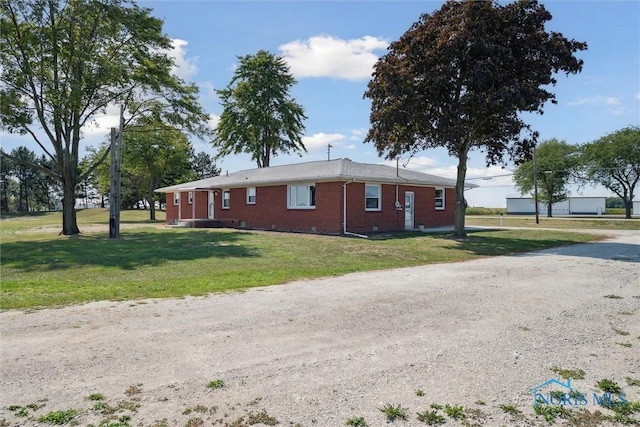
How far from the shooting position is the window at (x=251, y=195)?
2517 centimetres

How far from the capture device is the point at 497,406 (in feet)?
11.0

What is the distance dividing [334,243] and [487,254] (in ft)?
17.7

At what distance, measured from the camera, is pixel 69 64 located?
20234 millimetres

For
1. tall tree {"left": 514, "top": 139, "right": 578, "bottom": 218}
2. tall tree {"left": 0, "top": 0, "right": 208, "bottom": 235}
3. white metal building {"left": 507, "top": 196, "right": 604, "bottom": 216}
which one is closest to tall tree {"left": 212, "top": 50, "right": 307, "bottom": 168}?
tall tree {"left": 0, "top": 0, "right": 208, "bottom": 235}

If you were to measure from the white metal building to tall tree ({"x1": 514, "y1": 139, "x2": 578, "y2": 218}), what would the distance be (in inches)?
367

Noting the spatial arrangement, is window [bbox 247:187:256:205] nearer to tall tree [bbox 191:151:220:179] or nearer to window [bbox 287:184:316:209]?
window [bbox 287:184:316:209]

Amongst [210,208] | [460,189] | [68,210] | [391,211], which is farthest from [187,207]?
[460,189]

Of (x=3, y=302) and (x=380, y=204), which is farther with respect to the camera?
(x=380, y=204)

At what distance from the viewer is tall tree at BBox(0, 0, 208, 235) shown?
19.8m

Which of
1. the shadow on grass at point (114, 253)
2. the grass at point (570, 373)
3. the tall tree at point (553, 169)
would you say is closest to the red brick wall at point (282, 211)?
the shadow on grass at point (114, 253)

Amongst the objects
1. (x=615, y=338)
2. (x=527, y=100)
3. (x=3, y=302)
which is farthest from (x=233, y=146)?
(x=615, y=338)

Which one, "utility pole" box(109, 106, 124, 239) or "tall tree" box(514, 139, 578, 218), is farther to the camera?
"tall tree" box(514, 139, 578, 218)

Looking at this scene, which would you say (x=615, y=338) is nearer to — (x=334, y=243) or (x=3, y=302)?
(x=3, y=302)

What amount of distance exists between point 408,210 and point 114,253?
15.2 meters
